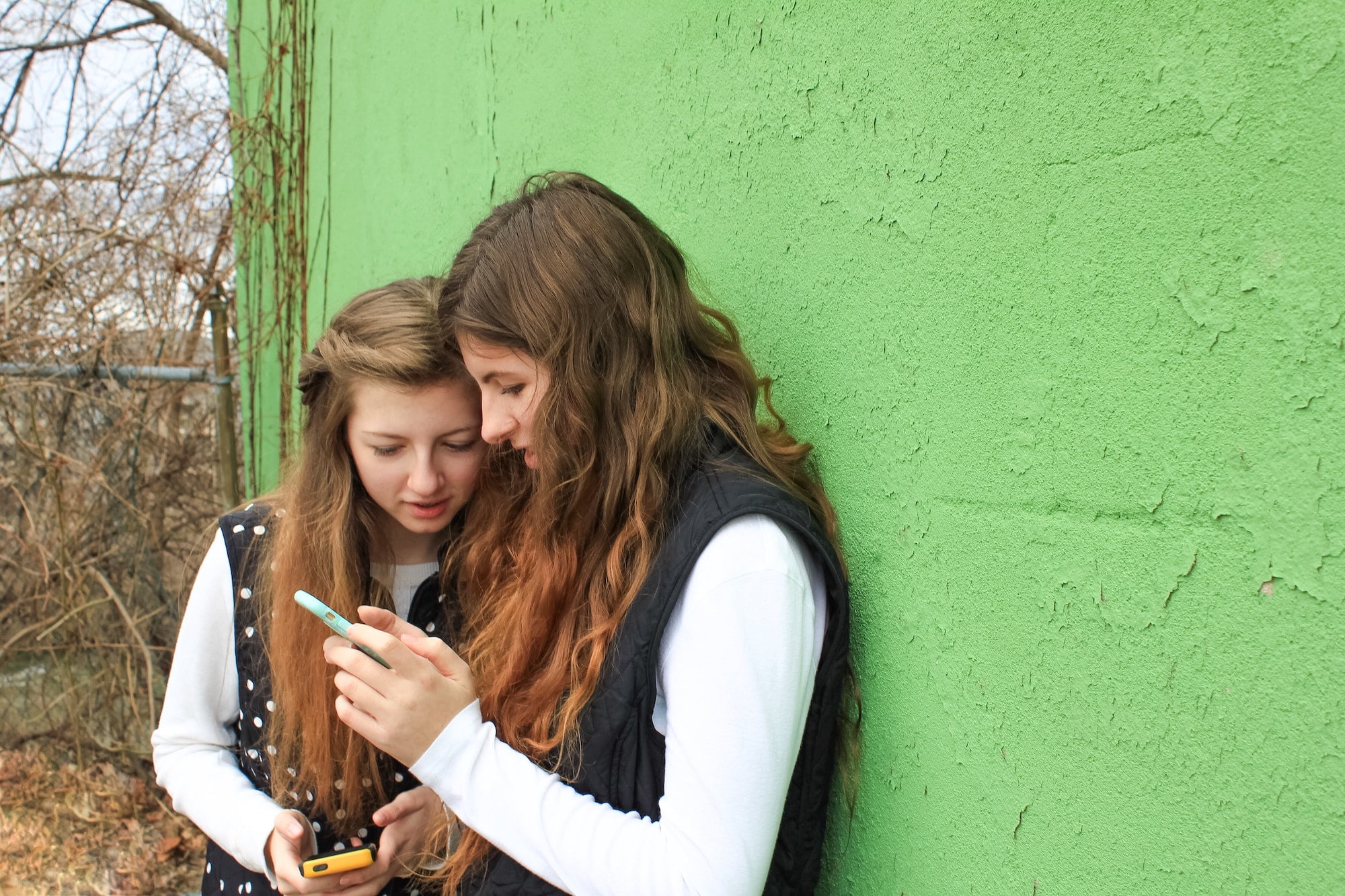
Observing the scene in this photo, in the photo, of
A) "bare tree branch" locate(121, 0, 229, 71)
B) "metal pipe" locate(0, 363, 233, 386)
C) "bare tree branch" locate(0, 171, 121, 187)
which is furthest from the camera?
"bare tree branch" locate(121, 0, 229, 71)

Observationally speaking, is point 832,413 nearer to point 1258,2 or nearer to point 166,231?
point 1258,2

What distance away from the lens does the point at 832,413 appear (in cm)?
137

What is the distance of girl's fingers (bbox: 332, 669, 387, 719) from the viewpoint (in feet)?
4.35

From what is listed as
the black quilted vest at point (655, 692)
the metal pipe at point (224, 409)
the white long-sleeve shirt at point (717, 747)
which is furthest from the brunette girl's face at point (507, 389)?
the metal pipe at point (224, 409)

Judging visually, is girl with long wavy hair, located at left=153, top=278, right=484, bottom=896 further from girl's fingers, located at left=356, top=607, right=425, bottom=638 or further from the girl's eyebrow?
girl's fingers, located at left=356, top=607, right=425, bottom=638

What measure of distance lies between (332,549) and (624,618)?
30.1 inches

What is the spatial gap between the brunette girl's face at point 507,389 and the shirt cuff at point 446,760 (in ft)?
1.23

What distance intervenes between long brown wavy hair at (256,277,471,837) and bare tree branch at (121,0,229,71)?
596cm

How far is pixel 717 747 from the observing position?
111 cm

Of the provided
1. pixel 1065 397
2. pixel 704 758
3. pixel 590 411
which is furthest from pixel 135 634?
pixel 1065 397

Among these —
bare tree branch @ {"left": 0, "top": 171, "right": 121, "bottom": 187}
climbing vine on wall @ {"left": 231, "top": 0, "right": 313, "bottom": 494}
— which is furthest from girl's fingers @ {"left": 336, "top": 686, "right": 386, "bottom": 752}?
bare tree branch @ {"left": 0, "top": 171, "right": 121, "bottom": 187}

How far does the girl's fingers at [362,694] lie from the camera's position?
1.33m

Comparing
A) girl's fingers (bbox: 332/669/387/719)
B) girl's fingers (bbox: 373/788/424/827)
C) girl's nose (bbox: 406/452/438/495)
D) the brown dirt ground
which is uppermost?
girl's nose (bbox: 406/452/438/495)

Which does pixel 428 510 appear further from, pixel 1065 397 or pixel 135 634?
pixel 135 634
